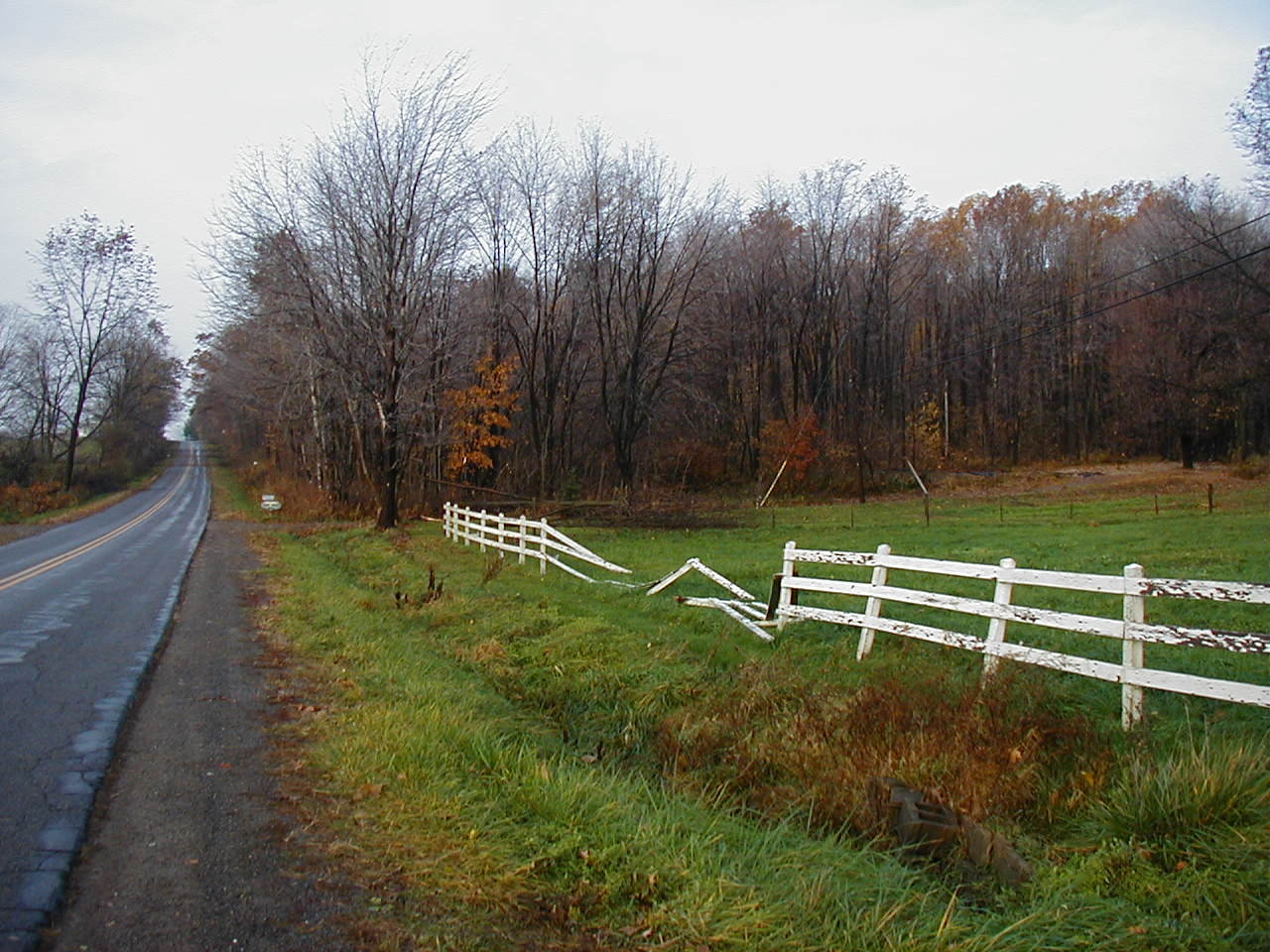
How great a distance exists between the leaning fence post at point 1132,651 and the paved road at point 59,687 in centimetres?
641

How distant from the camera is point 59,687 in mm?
8875

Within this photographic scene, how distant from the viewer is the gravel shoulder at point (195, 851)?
4.11 meters

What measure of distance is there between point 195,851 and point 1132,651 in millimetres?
5958

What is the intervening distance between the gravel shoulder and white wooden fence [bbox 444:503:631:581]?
8511 millimetres

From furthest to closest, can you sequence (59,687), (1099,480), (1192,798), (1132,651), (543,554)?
(1099,480) < (543,554) < (59,687) < (1132,651) < (1192,798)

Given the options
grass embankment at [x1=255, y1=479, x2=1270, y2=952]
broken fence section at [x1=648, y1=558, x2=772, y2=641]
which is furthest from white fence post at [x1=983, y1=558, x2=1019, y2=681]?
broken fence section at [x1=648, y1=558, x2=772, y2=641]

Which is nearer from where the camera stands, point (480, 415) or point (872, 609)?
point (872, 609)

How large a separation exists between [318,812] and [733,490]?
149ft

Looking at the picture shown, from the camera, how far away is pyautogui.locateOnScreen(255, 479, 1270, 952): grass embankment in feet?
13.9

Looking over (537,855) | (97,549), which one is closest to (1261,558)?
(537,855)

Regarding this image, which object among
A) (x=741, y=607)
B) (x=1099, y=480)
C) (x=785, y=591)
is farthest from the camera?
(x=1099, y=480)

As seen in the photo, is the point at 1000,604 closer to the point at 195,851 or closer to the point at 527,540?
the point at 195,851

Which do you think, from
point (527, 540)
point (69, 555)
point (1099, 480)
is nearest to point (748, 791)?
point (527, 540)

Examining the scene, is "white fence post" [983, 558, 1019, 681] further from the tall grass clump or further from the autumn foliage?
the autumn foliage
